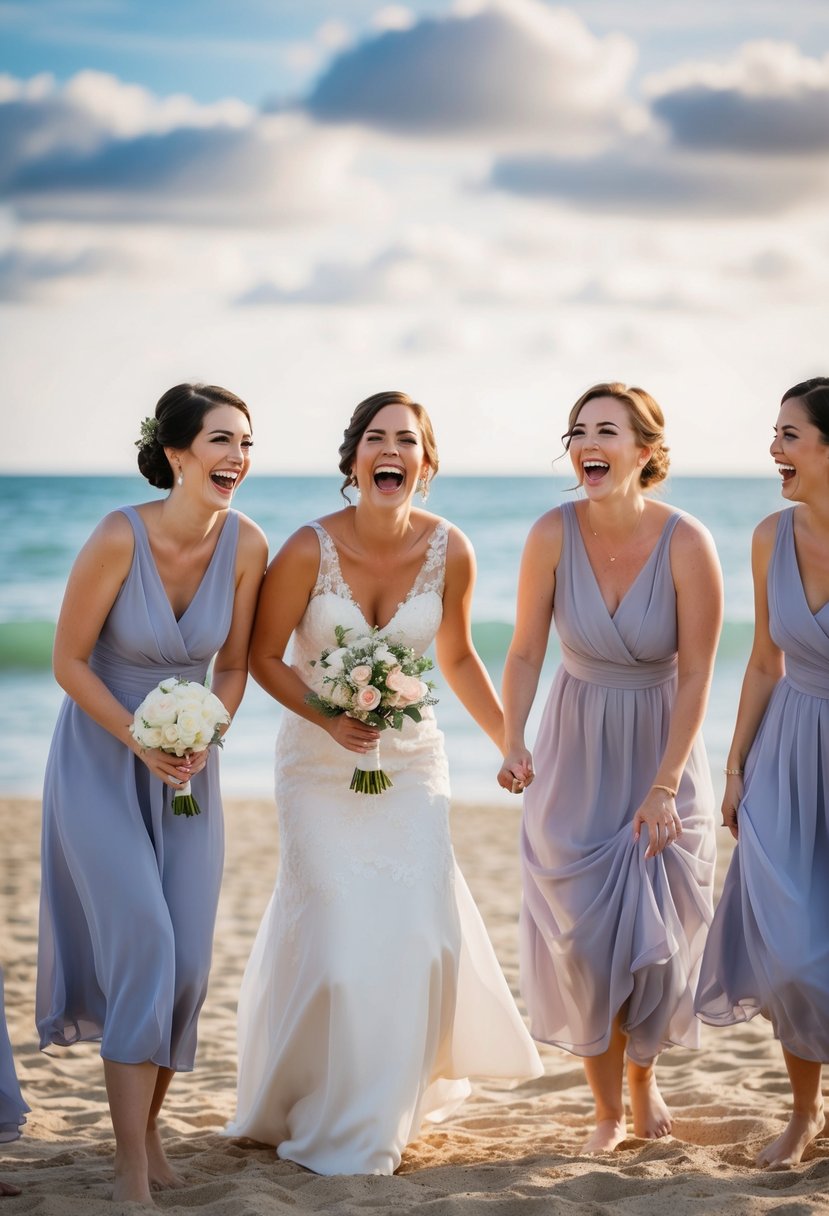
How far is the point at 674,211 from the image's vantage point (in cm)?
3944

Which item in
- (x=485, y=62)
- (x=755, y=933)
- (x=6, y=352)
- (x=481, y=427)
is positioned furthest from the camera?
(x=481, y=427)

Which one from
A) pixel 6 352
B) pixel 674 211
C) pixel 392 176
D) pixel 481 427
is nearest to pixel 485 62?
pixel 674 211

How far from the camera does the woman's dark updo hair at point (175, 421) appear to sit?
220 inches

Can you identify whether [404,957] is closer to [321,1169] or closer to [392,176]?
[321,1169]

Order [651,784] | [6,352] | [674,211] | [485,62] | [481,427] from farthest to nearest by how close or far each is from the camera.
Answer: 1. [481,427]
2. [6,352]
3. [674,211]
4. [485,62]
5. [651,784]

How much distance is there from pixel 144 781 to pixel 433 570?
5.30 feet

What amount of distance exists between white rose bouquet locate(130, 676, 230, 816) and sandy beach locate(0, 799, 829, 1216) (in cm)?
153

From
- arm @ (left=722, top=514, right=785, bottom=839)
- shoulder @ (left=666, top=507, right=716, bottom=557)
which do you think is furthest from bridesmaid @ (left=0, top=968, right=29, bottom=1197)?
shoulder @ (left=666, top=507, right=716, bottom=557)

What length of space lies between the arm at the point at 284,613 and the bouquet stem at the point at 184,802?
76cm

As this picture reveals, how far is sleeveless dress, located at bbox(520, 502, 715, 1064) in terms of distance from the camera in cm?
572

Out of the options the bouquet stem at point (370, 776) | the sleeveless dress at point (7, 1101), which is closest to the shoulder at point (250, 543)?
the bouquet stem at point (370, 776)

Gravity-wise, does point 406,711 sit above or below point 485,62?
below

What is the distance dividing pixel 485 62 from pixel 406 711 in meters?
25.4

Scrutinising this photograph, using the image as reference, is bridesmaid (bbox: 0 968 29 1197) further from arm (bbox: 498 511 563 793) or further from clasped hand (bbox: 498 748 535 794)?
arm (bbox: 498 511 563 793)
